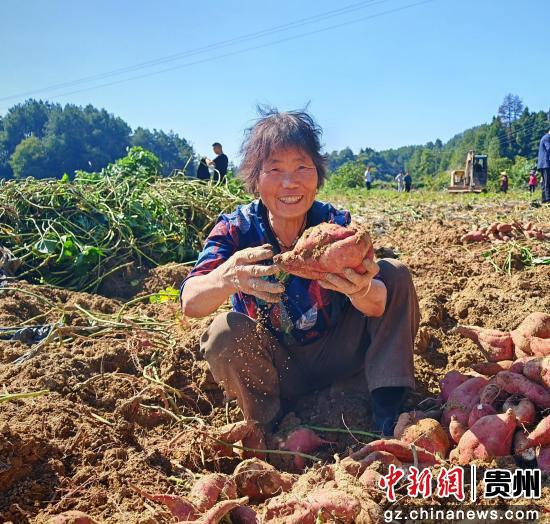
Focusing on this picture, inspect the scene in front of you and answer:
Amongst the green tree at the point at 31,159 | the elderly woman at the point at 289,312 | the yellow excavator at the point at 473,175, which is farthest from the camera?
the green tree at the point at 31,159

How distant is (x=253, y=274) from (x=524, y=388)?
39.3 inches

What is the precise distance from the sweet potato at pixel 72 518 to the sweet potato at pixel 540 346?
165 cm

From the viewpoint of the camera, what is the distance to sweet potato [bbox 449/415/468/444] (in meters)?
1.76

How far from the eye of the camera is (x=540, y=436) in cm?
158

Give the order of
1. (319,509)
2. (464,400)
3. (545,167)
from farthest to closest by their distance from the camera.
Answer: (545,167) < (464,400) < (319,509)

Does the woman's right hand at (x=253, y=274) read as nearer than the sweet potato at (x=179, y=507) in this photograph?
No

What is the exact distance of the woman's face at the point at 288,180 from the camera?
80.7 inches

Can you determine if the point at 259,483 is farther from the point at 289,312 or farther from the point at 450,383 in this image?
the point at 450,383

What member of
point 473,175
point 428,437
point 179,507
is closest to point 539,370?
point 428,437

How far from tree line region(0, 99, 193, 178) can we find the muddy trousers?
5329 centimetres

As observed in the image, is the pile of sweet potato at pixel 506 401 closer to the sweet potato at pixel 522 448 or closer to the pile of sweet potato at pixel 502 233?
the sweet potato at pixel 522 448

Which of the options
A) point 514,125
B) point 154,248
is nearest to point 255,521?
point 154,248

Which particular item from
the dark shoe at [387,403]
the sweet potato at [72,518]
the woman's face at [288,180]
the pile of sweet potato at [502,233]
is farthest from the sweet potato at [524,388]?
the pile of sweet potato at [502,233]

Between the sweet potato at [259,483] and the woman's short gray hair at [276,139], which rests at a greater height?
the woman's short gray hair at [276,139]
